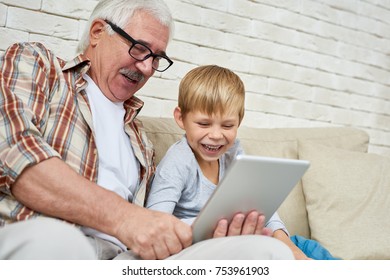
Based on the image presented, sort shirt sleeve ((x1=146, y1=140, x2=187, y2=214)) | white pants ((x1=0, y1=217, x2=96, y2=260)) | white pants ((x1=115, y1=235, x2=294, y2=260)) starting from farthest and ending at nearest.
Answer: shirt sleeve ((x1=146, y1=140, x2=187, y2=214)) < white pants ((x1=115, y1=235, x2=294, y2=260)) < white pants ((x1=0, y1=217, x2=96, y2=260))

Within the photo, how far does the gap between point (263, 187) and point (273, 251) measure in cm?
18

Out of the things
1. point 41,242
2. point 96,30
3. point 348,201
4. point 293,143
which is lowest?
point 348,201

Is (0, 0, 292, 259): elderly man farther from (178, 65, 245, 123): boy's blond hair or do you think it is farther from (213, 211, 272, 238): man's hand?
(178, 65, 245, 123): boy's blond hair

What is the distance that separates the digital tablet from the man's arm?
0.07 metres

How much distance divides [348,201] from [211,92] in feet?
2.97

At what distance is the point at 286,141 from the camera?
7.55 feet

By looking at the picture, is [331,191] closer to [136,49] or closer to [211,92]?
[211,92]

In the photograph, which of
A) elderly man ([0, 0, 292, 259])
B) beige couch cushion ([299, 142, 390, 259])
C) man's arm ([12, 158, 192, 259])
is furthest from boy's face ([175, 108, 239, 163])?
beige couch cushion ([299, 142, 390, 259])

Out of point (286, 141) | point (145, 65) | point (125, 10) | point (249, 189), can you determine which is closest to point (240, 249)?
point (249, 189)

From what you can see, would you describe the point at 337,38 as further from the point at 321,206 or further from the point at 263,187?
the point at 263,187

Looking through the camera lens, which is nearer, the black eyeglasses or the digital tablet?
the digital tablet

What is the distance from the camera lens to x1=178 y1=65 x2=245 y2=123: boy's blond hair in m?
1.55
